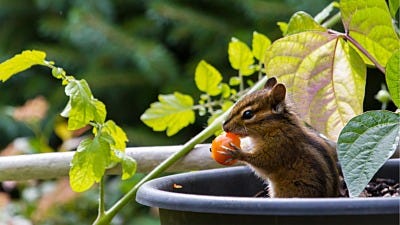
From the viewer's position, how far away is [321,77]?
1052mm

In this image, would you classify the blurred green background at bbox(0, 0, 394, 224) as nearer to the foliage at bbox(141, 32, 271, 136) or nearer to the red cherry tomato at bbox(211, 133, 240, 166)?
the foliage at bbox(141, 32, 271, 136)

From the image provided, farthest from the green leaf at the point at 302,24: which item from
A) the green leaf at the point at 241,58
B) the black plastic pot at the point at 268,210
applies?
the black plastic pot at the point at 268,210

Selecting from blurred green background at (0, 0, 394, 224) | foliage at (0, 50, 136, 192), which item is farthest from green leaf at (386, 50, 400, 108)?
blurred green background at (0, 0, 394, 224)

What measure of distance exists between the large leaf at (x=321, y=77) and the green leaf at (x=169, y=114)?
1.11ft

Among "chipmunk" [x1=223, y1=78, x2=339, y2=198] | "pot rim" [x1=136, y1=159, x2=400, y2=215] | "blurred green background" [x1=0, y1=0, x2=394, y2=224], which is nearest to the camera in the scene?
"pot rim" [x1=136, y1=159, x2=400, y2=215]

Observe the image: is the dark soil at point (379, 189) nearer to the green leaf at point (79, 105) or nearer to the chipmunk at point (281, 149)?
the chipmunk at point (281, 149)

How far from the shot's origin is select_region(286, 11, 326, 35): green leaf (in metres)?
1.10

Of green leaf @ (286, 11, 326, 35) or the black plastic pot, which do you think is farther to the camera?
green leaf @ (286, 11, 326, 35)

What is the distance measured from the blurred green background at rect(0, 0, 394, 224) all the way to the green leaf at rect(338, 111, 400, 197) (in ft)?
8.72

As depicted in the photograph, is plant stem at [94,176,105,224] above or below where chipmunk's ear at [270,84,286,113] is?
below

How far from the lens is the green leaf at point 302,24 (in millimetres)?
1097

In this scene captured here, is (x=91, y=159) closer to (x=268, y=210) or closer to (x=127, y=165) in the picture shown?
(x=127, y=165)

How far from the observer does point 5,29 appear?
4.34 m

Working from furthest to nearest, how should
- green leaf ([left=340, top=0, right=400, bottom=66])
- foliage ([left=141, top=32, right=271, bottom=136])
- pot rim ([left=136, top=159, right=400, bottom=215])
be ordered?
foliage ([left=141, top=32, right=271, bottom=136]) → green leaf ([left=340, top=0, right=400, bottom=66]) → pot rim ([left=136, top=159, right=400, bottom=215])
